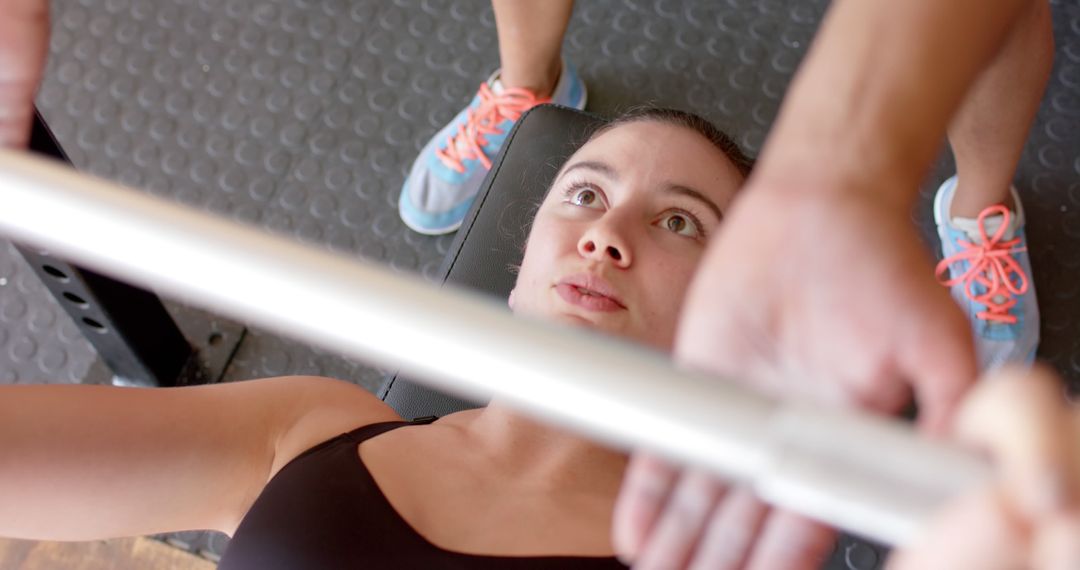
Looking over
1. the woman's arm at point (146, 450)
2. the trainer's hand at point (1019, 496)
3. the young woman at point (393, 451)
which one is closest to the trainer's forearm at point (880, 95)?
the trainer's hand at point (1019, 496)

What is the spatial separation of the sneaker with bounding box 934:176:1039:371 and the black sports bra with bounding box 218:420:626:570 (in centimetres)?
76

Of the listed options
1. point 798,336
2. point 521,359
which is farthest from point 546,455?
point 521,359

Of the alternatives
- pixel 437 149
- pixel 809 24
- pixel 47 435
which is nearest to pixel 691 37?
pixel 809 24

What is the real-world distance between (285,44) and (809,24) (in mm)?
945

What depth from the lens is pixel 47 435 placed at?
74cm

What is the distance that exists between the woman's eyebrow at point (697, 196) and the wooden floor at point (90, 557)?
32.4 inches

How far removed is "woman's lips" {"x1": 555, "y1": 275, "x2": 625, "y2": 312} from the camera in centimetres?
87

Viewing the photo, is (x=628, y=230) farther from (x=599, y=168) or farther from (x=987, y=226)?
(x=987, y=226)

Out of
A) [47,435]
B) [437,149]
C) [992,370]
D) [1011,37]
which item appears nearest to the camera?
[47,435]

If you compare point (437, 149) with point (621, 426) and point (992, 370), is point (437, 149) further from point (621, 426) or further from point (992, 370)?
point (621, 426)

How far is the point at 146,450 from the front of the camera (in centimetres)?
79

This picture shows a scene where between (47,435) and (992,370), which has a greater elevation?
(992,370)

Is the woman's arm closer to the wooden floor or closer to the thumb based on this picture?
the wooden floor

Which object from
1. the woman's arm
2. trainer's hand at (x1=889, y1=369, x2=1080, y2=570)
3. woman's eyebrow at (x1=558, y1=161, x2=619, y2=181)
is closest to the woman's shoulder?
the woman's arm
